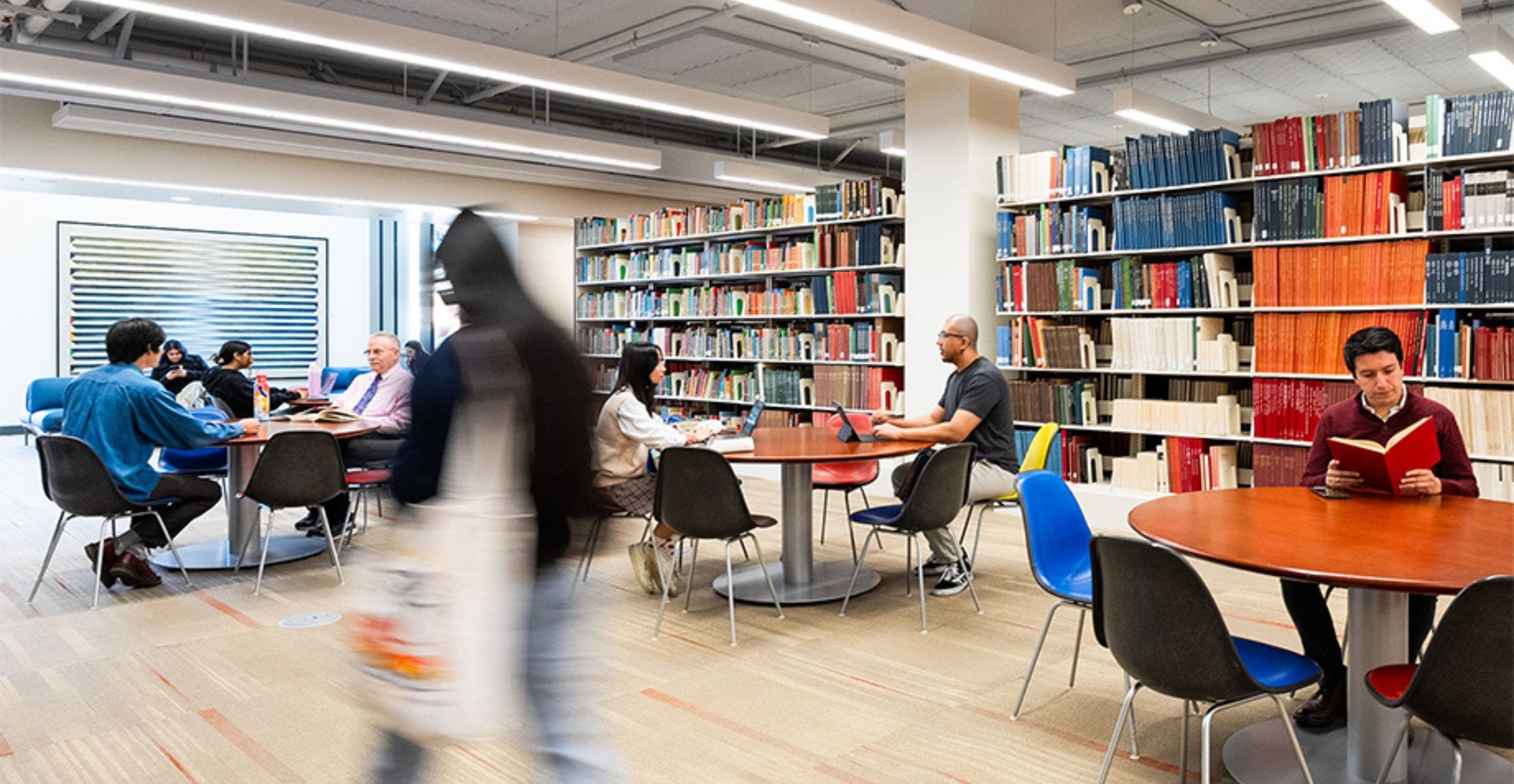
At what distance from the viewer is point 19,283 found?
1134cm

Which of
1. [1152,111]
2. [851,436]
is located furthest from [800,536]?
[1152,111]

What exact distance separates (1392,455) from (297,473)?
457cm

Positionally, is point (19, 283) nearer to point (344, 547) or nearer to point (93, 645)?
point (344, 547)

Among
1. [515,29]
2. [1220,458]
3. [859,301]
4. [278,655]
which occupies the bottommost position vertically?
[278,655]

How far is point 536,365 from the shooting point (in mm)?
1867

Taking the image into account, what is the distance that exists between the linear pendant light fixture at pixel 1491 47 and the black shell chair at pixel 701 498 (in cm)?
527

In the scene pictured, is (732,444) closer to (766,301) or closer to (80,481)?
(80,481)

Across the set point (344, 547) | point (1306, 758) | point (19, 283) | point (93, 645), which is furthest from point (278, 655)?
point (19, 283)

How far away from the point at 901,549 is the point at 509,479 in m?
4.09

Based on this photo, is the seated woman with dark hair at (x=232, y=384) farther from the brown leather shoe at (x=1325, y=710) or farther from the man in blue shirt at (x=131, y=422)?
the brown leather shoe at (x=1325, y=710)

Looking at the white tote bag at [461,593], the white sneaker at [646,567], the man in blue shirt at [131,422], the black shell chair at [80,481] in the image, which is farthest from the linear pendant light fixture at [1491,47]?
the black shell chair at [80,481]

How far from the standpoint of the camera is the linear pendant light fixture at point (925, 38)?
16.1 feet

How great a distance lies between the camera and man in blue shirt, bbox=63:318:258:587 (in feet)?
14.8

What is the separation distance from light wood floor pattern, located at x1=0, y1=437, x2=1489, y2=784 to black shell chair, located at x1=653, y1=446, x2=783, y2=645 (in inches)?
18.5
